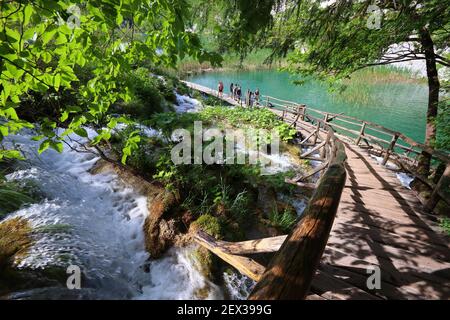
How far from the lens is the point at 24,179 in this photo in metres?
5.06

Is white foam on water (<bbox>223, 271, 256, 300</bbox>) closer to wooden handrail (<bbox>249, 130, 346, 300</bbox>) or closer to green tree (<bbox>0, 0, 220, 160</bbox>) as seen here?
wooden handrail (<bbox>249, 130, 346, 300</bbox>)

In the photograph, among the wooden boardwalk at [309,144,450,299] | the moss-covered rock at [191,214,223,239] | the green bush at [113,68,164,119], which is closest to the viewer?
the wooden boardwalk at [309,144,450,299]

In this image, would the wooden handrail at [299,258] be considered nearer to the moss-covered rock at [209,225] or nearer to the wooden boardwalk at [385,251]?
the wooden boardwalk at [385,251]

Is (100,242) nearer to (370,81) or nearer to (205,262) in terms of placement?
(205,262)

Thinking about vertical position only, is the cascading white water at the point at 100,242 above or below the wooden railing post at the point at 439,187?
below

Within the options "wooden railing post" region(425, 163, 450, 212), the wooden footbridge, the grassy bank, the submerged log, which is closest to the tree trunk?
the wooden footbridge

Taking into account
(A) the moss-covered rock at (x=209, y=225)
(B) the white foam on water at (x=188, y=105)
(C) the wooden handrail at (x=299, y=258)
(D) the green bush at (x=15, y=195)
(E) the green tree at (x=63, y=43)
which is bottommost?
(B) the white foam on water at (x=188, y=105)

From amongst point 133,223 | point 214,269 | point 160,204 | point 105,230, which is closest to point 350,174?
point 214,269

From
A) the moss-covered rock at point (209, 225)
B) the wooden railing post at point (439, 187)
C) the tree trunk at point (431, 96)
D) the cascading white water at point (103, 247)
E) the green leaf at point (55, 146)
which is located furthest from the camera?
the tree trunk at point (431, 96)

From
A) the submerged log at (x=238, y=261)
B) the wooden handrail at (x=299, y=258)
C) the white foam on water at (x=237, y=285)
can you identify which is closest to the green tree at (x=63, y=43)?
the wooden handrail at (x=299, y=258)

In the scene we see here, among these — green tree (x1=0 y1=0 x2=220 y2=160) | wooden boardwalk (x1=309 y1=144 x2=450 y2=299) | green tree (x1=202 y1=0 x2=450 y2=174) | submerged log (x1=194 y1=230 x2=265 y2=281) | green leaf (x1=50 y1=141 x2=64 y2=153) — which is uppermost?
green tree (x1=202 y1=0 x2=450 y2=174)

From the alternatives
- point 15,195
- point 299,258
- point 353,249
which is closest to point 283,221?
point 353,249

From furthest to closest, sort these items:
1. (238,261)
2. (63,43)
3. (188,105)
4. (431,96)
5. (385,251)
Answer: (188,105) < (431,96) < (385,251) < (238,261) < (63,43)
